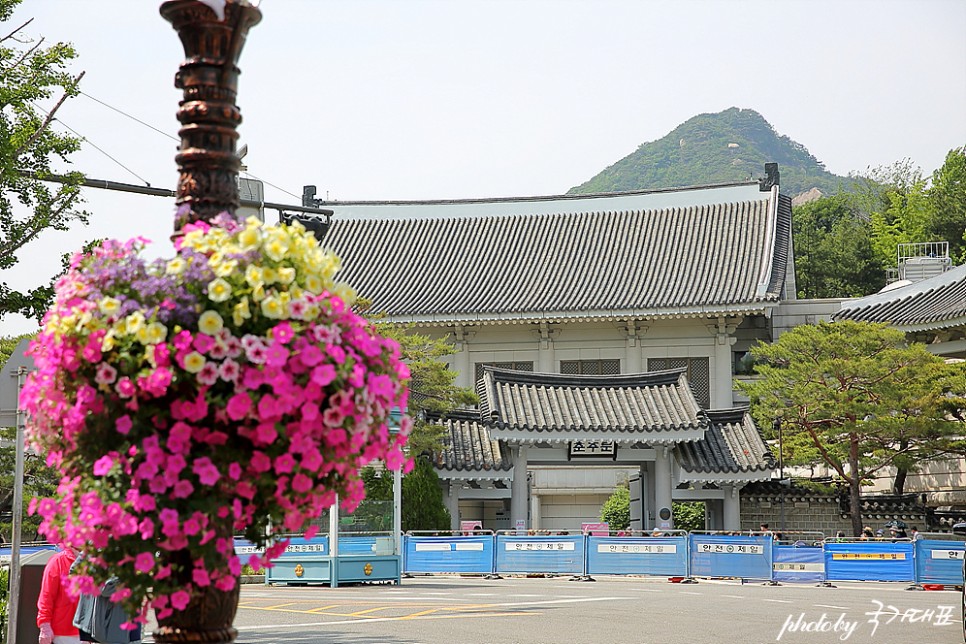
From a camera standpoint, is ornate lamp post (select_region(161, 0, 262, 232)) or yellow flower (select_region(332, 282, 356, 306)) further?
ornate lamp post (select_region(161, 0, 262, 232))

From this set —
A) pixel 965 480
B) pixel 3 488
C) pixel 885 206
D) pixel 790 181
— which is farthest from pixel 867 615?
pixel 790 181

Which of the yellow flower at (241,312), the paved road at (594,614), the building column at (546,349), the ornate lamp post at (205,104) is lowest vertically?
the paved road at (594,614)

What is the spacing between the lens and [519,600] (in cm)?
1941

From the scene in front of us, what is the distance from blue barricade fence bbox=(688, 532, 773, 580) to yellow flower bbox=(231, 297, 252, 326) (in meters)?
22.7

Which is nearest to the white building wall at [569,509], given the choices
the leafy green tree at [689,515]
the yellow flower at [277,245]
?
the leafy green tree at [689,515]

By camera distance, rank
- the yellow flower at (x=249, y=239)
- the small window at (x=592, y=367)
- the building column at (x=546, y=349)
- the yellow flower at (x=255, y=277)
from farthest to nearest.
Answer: the building column at (x=546, y=349)
the small window at (x=592, y=367)
the yellow flower at (x=249, y=239)
the yellow flower at (x=255, y=277)

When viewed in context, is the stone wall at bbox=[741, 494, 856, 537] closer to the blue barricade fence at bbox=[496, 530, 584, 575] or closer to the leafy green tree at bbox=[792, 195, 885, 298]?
the blue barricade fence at bbox=[496, 530, 584, 575]

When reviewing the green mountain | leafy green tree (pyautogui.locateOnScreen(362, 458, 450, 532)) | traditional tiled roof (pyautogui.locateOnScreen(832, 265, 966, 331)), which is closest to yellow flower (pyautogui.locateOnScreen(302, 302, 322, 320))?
leafy green tree (pyautogui.locateOnScreen(362, 458, 450, 532))

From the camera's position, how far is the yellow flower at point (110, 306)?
14.6 ft

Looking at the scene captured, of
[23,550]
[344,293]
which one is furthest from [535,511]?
[344,293]

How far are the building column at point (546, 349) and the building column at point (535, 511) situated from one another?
16.7 ft

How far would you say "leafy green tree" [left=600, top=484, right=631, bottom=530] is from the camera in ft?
130

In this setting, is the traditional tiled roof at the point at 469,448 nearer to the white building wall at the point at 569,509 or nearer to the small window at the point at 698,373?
the small window at the point at 698,373

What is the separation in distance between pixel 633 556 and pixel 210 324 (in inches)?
910
